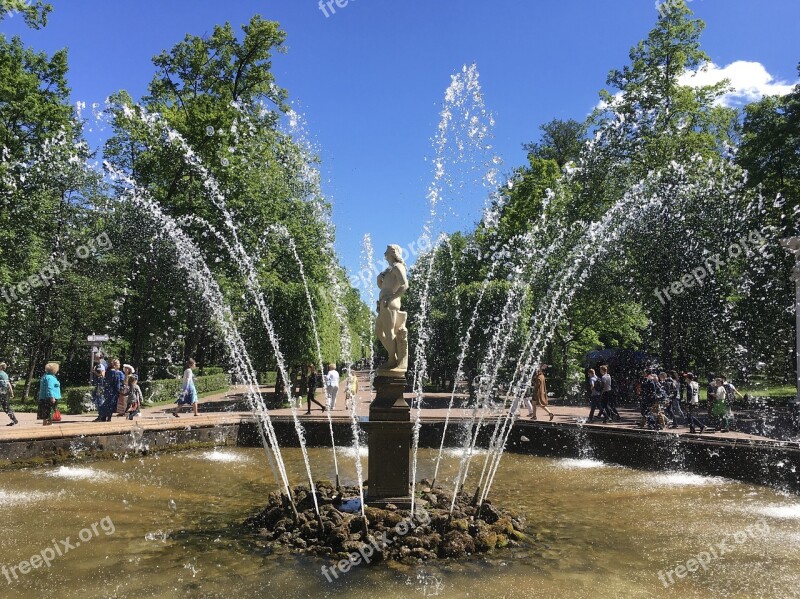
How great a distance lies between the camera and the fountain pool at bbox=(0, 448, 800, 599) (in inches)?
204

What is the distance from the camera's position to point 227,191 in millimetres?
25000

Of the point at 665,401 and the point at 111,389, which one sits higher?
the point at 665,401

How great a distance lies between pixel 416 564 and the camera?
228 inches

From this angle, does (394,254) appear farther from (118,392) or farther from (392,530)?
(118,392)

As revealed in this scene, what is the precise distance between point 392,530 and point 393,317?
270 cm

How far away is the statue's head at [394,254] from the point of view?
8047 mm

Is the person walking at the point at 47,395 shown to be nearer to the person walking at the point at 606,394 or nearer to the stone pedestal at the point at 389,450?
the stone pedestal at the point at 389,450

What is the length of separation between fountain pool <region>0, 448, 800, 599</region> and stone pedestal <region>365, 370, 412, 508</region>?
64.1 inches

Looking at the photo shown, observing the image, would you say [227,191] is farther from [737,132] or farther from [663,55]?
[737,132]

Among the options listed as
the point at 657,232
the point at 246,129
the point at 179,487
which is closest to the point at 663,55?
the point at 657,232

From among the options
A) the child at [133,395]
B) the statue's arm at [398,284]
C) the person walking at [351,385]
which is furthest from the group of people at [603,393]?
the child at [133,395]

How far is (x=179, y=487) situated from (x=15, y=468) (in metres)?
3.34

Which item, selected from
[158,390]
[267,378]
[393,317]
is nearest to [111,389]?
[393,317]

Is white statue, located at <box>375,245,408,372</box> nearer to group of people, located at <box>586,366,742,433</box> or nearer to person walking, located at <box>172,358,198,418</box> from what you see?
group of people, located at <box>586,366,742,433</box>
